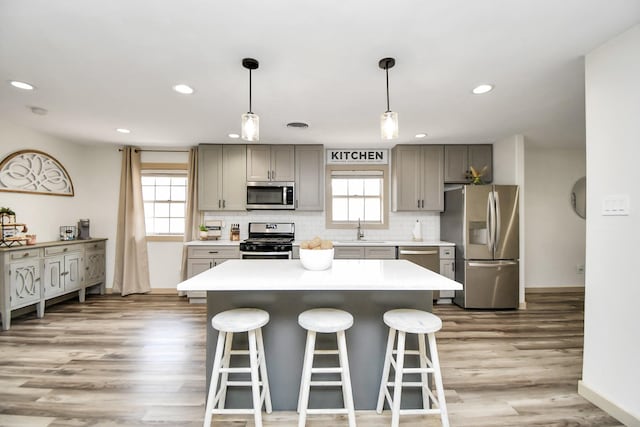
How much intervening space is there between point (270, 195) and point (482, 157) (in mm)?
3266

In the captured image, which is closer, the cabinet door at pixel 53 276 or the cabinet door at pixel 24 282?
the cabinet door at pixel 24 282

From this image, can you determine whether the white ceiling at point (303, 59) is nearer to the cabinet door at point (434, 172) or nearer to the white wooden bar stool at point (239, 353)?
the cabinet door at point (434, 172)

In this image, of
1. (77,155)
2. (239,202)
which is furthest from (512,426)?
(77,155)

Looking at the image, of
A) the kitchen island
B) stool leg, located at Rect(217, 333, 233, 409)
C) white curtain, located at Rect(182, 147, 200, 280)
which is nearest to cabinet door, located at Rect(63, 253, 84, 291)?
white curtain, located at Rect(182, 147, 200, 280)

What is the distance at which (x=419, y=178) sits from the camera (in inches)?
170

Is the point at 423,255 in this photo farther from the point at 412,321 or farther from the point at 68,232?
the point at 68,232

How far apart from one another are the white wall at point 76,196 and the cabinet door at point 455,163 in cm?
522

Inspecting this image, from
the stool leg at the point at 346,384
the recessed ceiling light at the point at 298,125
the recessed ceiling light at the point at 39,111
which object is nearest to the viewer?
the stool leg at the point at 346,384

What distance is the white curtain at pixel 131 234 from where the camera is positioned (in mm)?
4402

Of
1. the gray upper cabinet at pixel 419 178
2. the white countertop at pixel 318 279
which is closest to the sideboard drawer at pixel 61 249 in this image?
the white countertop at pixel 318 279

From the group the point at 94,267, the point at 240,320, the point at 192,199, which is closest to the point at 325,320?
the point at 240,320

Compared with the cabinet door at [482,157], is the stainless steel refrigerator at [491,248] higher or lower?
lower

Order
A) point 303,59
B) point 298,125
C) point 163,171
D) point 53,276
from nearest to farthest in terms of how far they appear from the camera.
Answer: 1. point 303,59
2. point 298,125
3. point 53,276
4. point 163,171

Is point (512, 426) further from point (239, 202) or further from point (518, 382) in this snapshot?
point (239, 202)
